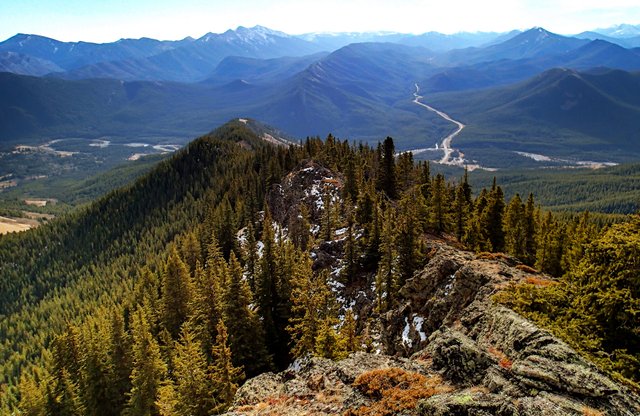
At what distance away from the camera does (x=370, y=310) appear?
164ft

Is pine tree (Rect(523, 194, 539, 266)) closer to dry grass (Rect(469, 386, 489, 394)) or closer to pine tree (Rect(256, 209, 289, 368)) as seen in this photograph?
Result: pine tree (Rect(256, 209, 289, 368))

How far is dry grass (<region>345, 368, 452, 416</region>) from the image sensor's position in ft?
64.7

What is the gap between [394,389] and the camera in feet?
70.0

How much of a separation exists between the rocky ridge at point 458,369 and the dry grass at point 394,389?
0.07 meters

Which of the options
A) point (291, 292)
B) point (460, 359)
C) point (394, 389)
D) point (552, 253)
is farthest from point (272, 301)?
Result: point (552, 253)

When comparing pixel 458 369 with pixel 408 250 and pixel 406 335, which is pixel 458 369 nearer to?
pixel 406 335

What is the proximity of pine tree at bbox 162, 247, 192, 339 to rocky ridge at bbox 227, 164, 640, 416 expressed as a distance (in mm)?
34900

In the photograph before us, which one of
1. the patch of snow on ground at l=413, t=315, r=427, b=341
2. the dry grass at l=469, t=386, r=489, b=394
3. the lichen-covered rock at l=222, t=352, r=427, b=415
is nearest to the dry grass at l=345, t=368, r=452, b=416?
the lichen-covered rock at l=222, t=352, r=427, b=415

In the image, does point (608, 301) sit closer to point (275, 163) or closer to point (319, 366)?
point (319, 366)

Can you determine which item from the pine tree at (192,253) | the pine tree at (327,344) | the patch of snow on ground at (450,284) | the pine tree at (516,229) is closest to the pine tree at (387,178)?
the pine tree at (516,229)

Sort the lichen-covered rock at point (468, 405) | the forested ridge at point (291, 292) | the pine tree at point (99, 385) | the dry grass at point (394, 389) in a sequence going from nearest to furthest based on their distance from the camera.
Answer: the lichen-covered rock at point (468, 405), the dry grass at point (394, 389), the forested ridge at point (291, 292), the pine tree at point (99, 385)

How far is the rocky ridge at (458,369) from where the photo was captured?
16.0m

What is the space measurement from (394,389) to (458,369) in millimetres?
3614

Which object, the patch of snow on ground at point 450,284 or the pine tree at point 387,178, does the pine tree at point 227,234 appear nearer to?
the pine tree at point 387,178
